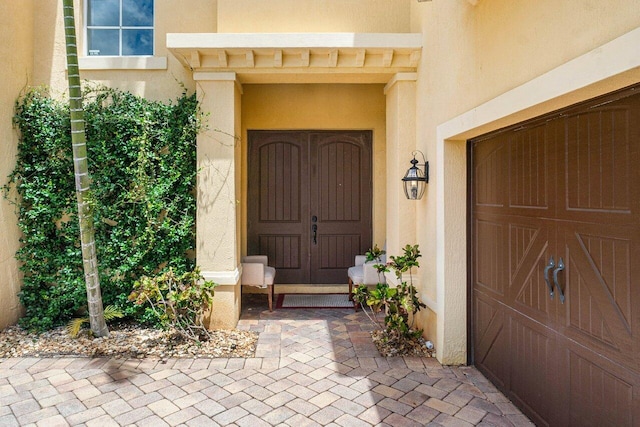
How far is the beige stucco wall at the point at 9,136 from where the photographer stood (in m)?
4.85

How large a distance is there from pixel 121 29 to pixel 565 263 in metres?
6.09

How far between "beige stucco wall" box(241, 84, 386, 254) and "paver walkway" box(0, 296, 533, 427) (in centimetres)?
272

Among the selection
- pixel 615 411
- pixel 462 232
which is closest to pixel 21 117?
pixel 462 232

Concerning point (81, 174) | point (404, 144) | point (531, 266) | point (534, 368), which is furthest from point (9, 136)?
point (534, 368)

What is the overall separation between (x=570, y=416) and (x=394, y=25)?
4.63 meters

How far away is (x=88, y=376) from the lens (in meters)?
3.85

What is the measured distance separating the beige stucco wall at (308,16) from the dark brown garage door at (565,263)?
2383 mm

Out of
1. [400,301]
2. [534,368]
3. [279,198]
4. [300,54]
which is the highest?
[300,54]

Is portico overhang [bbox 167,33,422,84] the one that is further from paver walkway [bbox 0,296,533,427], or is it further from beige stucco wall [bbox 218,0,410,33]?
paver walkway [bbox 0,296,533,427]

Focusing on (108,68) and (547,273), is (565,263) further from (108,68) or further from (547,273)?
(108,68)

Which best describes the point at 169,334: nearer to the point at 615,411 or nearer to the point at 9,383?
the point at 9,383

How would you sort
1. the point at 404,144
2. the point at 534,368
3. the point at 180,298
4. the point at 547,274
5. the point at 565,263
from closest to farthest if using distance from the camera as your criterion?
the point at 565,263 → the point at 547,274 → the point at 534,368 → the point at 180,298 → the point at 404,144

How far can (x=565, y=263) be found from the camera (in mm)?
2703

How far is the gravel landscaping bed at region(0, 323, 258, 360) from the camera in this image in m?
4.37
